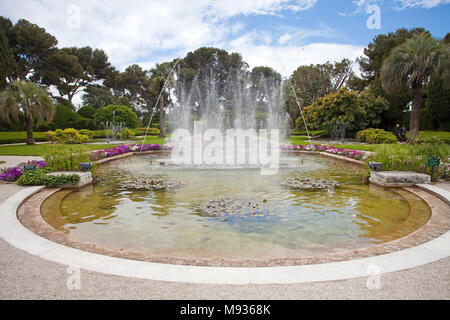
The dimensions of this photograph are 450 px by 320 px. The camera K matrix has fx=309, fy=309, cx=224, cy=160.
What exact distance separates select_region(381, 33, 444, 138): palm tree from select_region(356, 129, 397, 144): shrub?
1298mm

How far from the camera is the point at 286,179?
9.06 metres

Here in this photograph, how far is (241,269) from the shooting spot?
122 inches

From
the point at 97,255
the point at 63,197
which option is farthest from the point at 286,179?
the point at 97,255

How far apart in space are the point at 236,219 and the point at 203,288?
266cm

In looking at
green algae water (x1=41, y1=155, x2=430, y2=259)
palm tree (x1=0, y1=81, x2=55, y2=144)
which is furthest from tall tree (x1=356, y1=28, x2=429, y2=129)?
palm tree (x1=0, y1=81, x2=55, y2=144)

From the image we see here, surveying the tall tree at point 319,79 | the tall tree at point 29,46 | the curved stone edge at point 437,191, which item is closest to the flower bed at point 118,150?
the curved stone edge at point 437,191

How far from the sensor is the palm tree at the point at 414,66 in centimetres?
1964

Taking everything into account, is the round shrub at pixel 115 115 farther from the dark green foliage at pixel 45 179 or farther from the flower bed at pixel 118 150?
the dark green foliage at pixel 45 179

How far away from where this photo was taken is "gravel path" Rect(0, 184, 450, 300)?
2.57 metres

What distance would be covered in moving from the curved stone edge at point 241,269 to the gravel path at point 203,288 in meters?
0.10

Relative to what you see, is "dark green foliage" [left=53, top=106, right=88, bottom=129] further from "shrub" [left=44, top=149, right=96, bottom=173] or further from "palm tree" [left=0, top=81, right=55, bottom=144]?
"shrub" [left=44, top=149, right=96, bottom=173]

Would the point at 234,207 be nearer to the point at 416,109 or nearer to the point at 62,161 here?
the point at 62,161

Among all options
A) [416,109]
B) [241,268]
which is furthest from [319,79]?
[241,268]

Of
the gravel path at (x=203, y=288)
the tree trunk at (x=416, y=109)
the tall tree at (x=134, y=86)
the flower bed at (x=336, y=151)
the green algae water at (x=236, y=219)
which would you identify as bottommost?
the green algae water at (x=236, y=219)
